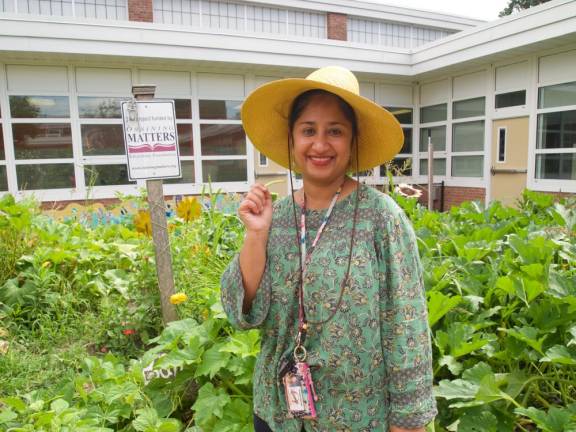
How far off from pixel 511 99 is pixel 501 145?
944mm

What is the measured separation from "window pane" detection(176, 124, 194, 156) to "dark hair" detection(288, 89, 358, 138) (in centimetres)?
841

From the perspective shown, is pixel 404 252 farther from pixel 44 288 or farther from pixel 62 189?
pixel 62 189

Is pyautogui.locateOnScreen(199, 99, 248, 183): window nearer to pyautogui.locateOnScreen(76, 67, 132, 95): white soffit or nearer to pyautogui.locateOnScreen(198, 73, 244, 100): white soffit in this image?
pyautogui.locateOnScreen(198, 73, 244, 100): white soffit

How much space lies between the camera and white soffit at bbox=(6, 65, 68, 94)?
8234mm

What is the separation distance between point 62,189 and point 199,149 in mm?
2713

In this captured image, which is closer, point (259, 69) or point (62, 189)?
point (62, 189)

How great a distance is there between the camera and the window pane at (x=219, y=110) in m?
9.66

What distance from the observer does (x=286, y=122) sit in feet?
5.07

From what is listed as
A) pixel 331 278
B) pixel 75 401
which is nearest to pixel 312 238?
pixel 331 278

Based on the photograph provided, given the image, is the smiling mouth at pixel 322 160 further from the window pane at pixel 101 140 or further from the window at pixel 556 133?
the window at pixel 556 133

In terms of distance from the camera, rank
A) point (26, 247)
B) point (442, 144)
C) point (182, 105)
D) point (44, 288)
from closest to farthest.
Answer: point (44, 288), point (26, 247), point (182, 105), point (442, 144)

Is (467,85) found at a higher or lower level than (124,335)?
higher

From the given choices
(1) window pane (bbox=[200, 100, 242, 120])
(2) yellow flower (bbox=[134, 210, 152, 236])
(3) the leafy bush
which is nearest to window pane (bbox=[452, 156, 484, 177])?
(1) window pane (bbox=[200, 100, 242, 120])

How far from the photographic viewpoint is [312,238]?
1344mm
